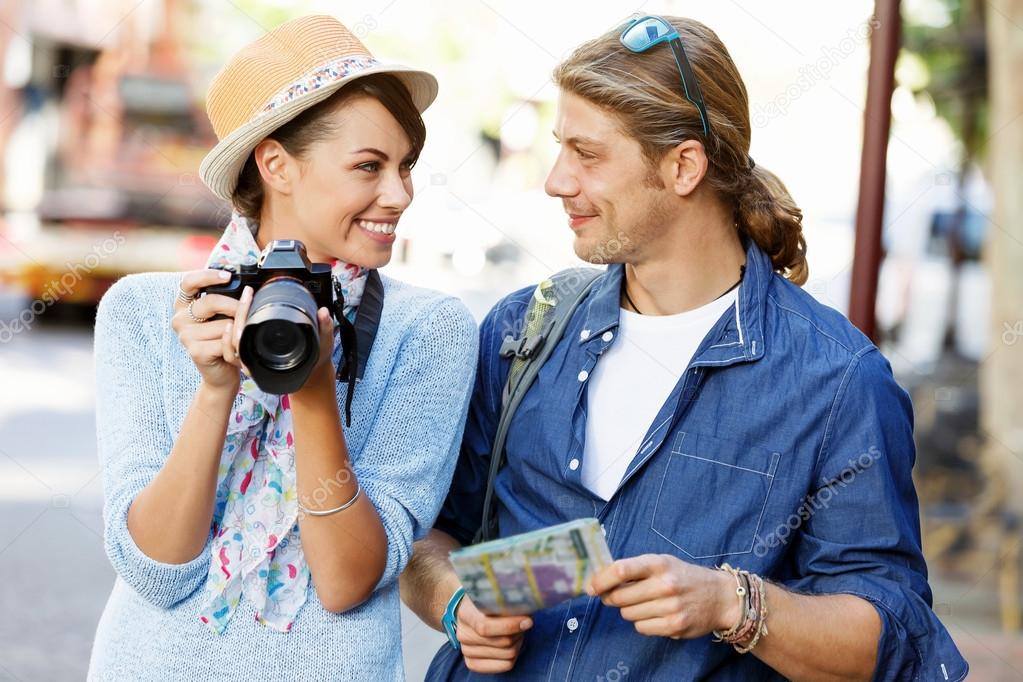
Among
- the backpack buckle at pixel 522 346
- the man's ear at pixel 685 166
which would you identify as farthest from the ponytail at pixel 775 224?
the backpack buckle at pixel 522 346

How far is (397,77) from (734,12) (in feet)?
21.7

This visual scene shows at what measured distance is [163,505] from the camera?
1919mm

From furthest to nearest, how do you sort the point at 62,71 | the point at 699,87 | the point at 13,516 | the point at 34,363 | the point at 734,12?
1. the point at 62,71
2. the point at 34,363
3. the point at 734,12
4. the point at 13,516
5. the point at 699,87

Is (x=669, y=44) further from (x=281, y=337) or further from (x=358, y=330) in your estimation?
(x=281, y=337)

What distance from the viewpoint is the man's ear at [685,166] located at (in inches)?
94.0

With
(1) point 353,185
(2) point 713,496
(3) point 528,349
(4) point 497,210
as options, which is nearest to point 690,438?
(2) point 713,496

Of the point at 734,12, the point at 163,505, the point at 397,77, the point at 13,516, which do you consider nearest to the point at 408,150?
the point at 397,77

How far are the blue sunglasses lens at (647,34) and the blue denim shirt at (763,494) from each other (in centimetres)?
56

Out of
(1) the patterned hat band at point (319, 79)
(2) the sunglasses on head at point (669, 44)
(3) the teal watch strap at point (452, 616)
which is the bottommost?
(3) the teal watch strap at point (452, 616)

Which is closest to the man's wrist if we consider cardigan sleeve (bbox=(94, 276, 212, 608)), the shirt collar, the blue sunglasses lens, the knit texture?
the shirt collar

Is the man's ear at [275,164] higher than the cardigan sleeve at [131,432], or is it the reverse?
the man's ear at [275,164]

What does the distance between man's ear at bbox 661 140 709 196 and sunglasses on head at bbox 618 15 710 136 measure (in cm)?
5

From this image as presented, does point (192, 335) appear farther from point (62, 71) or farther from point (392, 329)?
point (62, 71)

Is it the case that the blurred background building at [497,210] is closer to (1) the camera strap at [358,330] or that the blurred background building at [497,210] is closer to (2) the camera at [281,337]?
(1) the camera strap at [358,330]
